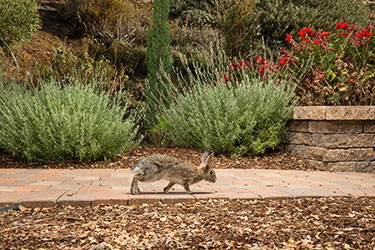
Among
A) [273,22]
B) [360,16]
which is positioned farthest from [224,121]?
[360,16]

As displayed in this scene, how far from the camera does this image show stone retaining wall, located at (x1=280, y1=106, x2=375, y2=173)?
522 centimetres

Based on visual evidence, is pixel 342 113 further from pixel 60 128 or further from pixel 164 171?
pixel 60 128

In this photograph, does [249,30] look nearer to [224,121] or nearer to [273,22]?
[273,22]

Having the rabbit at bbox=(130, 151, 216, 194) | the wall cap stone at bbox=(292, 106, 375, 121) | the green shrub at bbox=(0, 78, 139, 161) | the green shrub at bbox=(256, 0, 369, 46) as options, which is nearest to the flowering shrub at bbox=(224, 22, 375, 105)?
the wall cap stone at bbox=(292, 106, 375, 121)

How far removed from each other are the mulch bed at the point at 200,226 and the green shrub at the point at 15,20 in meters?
8.18

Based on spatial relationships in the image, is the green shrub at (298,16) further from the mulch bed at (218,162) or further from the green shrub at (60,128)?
the green shrub at (60,128)

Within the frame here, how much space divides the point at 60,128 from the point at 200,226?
→ 3.27 meters

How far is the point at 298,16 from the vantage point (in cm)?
1259

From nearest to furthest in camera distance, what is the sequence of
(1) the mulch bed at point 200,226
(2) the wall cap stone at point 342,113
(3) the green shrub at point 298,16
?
(1) the mulch bed at point 200,226
(2) the wall cap stone at point 342,113
(3) the green shrub at point 298,16

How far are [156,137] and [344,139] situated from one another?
137 inches

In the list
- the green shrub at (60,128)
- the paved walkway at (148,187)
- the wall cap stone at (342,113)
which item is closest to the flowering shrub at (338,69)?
the wall cap stone at (342,113)

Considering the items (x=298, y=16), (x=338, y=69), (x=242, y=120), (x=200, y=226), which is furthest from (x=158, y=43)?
(x=200, y=226)

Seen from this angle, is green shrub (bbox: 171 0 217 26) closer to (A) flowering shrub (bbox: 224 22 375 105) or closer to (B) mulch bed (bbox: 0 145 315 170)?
(A) flowering shrub (bbox: 224 22 375 105)

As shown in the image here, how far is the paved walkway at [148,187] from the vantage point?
312 centimetres
